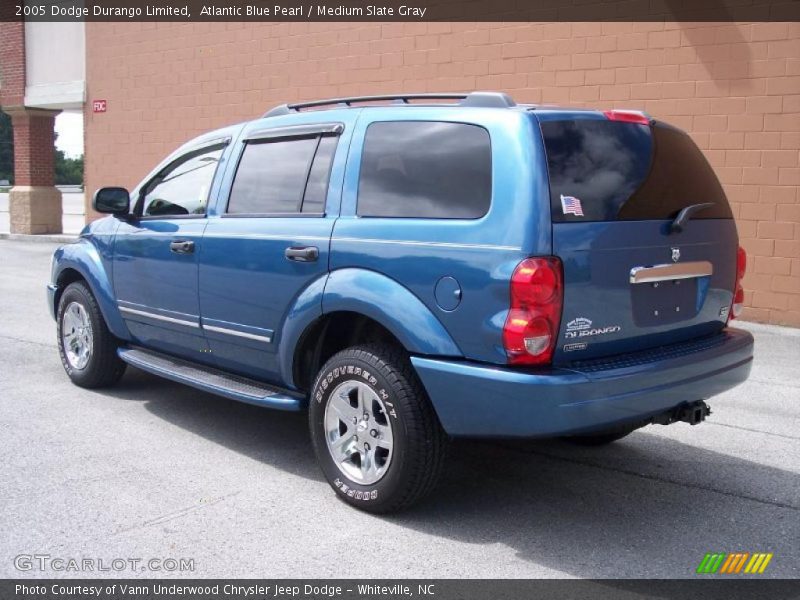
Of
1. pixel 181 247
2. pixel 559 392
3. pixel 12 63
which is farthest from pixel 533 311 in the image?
pixel 12 63

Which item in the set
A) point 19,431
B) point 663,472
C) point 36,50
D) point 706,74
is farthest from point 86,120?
point 663,472

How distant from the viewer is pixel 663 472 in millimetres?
5039

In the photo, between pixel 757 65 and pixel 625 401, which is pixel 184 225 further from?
pixel 757 65

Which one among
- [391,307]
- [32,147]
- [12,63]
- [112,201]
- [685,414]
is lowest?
[685,414]

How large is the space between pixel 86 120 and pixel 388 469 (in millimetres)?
16091

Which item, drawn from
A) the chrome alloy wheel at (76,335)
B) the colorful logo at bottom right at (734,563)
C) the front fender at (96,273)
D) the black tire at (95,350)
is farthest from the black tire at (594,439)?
the chrome alloy wheel at (76,335)

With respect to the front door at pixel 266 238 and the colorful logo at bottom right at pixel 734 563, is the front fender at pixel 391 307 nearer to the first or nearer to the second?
the front door at pixel 266 238

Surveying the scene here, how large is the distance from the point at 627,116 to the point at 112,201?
3.45 metres

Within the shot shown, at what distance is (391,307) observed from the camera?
413cm

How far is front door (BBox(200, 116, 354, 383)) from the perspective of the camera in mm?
4672

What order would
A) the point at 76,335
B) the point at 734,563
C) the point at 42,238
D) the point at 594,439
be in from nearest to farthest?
the point at 734,563, the point at 594,439, the point at 76,335, the point at 42,238

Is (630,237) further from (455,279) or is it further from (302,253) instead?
(302,253)

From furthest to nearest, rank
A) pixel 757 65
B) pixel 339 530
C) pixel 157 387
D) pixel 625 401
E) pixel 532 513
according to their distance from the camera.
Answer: pixel 757 65 → pixel 157 387 → pixel 532 513 → pixel 339 530 → pixel 625 401

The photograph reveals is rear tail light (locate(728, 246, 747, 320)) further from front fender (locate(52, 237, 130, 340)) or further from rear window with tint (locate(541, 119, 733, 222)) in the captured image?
front fender (locate(52, 237, 130, 340))
